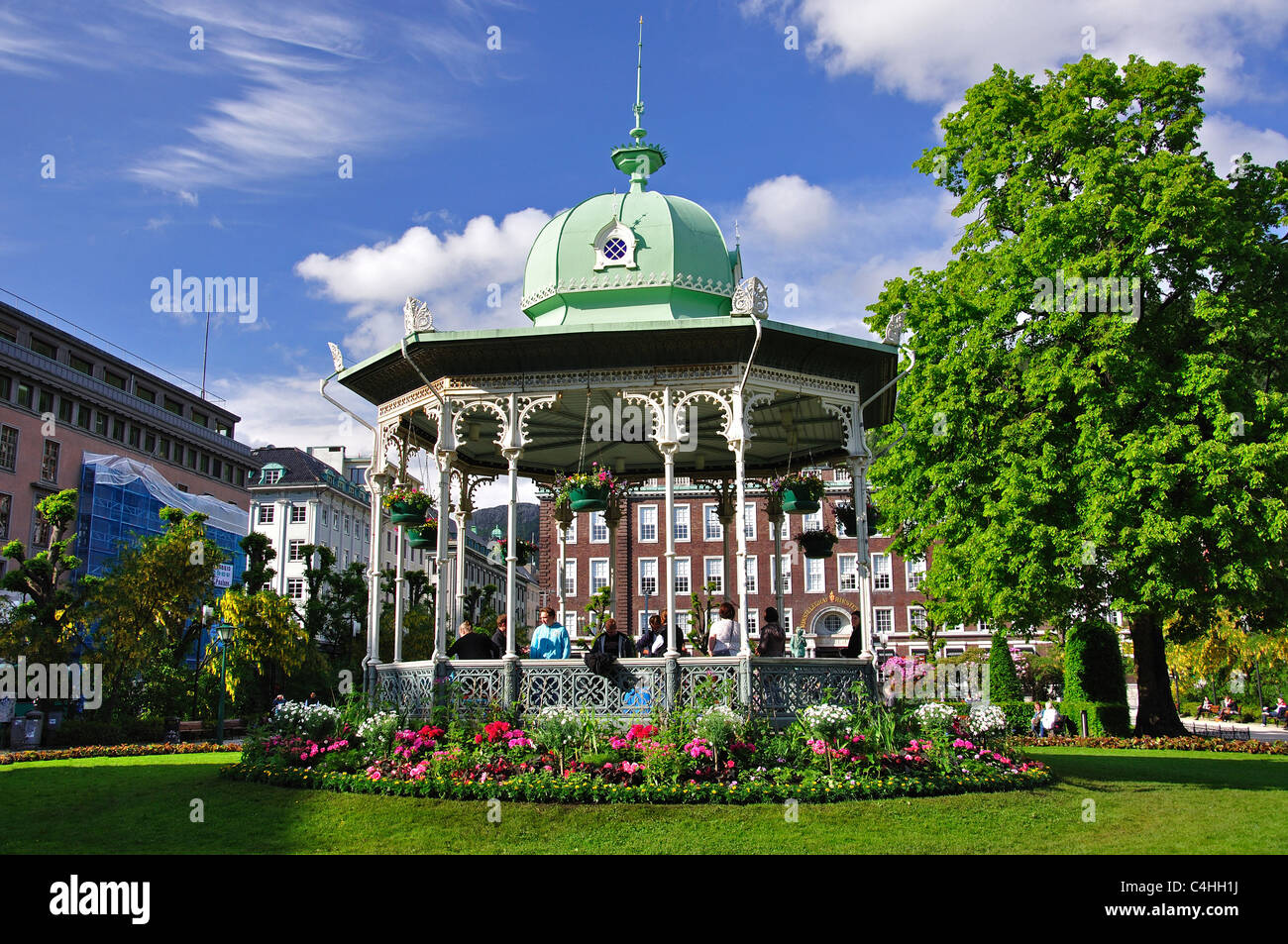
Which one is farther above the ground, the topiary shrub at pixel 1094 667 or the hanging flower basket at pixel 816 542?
the hanging flower basket at pixel 816 542

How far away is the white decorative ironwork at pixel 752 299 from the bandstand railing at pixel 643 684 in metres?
4.89

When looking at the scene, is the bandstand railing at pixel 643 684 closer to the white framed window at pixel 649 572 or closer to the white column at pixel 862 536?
the white column at pixel 862 536

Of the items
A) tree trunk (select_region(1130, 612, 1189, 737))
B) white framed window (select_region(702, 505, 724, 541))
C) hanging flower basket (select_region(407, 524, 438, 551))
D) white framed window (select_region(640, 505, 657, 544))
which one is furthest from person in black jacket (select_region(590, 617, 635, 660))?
white framed window (select_region(640, 505, 657, 544))

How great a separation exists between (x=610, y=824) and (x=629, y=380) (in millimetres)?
6814

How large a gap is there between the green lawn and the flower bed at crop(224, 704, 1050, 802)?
0.34 m

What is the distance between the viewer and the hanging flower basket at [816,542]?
18.2 m

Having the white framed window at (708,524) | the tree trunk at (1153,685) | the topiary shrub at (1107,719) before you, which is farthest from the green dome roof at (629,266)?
the white framed window at (708,524)

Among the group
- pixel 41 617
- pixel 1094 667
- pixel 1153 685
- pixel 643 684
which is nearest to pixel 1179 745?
pixel 1153 685

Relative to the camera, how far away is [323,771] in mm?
13656

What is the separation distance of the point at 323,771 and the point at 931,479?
16.7 meters

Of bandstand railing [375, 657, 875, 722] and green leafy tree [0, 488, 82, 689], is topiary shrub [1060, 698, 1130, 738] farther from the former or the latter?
green leafy tree [0, 488, 82, 689]

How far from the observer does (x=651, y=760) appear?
41.1ft

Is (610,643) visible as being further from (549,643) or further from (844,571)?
(844,571)
